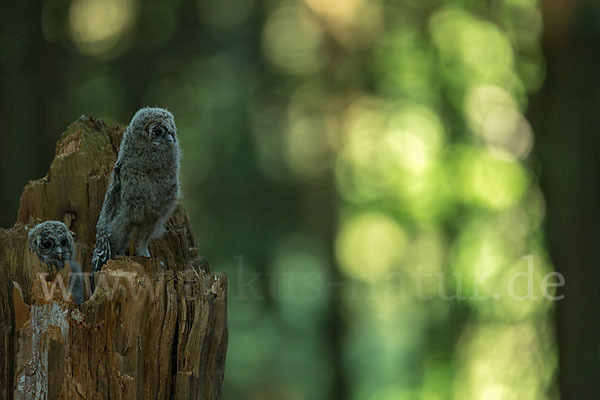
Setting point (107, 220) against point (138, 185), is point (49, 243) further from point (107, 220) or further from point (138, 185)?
point (138, 185)

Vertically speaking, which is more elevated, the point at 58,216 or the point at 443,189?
the point at 443,189

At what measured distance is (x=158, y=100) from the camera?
1051 centimetres

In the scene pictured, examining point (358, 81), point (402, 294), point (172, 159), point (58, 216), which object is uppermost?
point (358, 81)

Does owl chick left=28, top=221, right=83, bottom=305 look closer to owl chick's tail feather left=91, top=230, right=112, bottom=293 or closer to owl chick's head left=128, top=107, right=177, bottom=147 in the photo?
owl chick's tail feather left=91, top=230, right=112, bottom=293

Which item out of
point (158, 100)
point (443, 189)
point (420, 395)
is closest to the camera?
point (158, 100)

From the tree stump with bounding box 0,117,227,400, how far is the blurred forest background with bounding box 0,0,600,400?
6.45 meters

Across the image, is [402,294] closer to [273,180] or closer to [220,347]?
[273,180]

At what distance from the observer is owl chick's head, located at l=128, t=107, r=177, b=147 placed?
12.2 ft

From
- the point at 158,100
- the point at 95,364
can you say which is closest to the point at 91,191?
the point at 95,364

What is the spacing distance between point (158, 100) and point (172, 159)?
6.93 m

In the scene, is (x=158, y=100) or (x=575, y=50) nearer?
(x=575, y=50)

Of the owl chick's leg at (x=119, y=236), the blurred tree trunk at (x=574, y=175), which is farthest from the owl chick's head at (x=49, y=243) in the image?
the blurred tree trunk at (x=574, y=175)

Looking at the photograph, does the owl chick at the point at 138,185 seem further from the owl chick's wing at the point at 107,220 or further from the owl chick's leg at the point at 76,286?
the owl chick's leg at the point at 76,286

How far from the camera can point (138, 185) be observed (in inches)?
148
